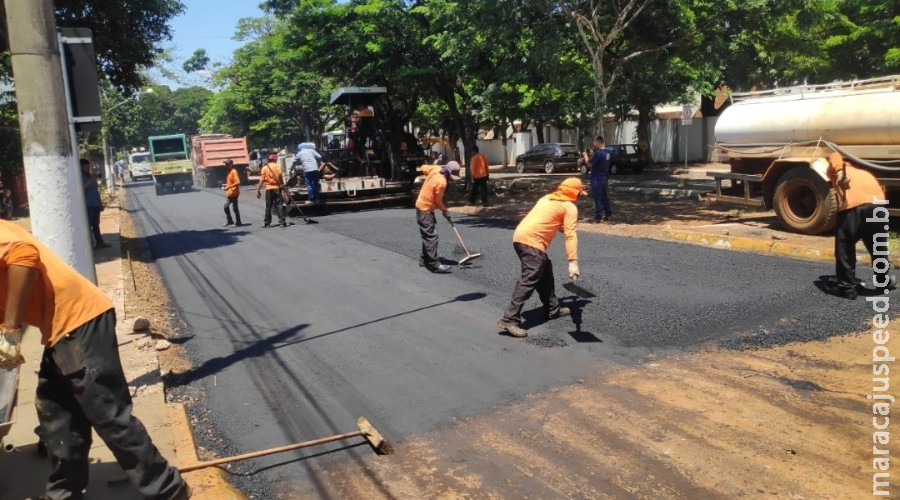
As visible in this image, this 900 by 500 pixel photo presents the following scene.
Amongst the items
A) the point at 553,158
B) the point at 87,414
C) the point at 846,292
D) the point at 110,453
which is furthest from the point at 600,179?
the point at 553,158

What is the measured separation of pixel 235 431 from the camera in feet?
14.8

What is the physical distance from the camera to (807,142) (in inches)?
394

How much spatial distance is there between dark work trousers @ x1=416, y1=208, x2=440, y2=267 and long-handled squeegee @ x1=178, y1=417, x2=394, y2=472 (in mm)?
4835

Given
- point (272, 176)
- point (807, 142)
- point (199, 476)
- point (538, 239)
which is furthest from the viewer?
point (272, 176)

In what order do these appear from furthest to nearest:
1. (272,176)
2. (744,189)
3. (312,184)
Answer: (312,184), (272,176), (744,189)

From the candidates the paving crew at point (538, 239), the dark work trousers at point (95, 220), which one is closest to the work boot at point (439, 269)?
the paving crew at point (538, 239)

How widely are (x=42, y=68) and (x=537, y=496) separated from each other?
4282 mm

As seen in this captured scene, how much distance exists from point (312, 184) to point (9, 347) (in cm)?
1298

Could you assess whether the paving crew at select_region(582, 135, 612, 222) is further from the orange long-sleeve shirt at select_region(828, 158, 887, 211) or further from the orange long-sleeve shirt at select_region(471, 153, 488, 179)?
the orange long-sleeve shirt at select_region(828, 158, 887, 211)

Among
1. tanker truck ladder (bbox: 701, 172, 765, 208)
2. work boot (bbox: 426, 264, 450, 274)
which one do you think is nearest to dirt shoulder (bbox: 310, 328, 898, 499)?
work boot (bbox: 426, 264, 450, 274)

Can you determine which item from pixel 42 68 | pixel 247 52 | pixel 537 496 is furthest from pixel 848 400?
pixel 247 52

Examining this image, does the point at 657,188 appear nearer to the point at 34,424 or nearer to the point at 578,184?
the point at 578,184

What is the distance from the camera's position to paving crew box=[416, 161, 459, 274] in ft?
29.6

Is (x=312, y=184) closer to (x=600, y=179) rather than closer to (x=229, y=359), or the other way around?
(x=600, y=179)
